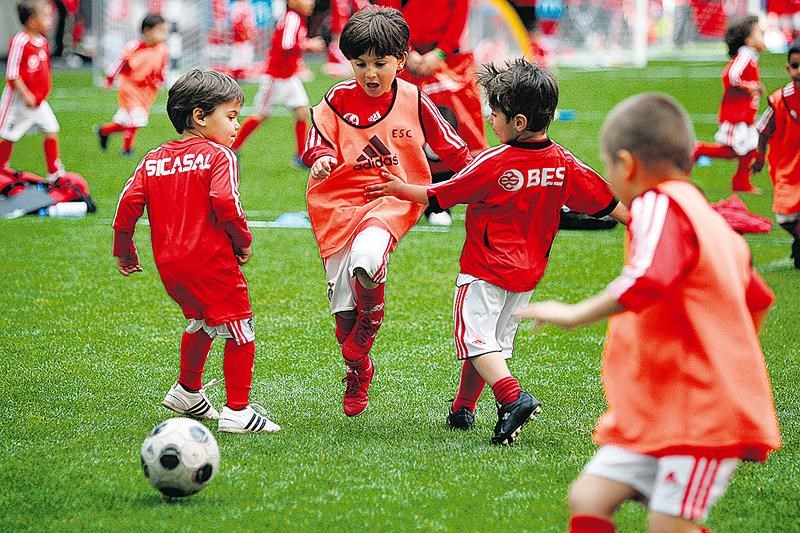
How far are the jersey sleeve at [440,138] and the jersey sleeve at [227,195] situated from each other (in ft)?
3.13

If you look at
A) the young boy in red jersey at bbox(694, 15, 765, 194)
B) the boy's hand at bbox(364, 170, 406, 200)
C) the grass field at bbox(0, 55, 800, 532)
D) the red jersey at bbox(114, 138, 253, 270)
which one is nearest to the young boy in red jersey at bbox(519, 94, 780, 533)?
the grass field at bbox(0, 55, 800, 532)

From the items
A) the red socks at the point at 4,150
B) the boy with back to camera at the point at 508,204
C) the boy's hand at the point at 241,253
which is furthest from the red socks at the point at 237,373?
the red socks at the point at 4,150

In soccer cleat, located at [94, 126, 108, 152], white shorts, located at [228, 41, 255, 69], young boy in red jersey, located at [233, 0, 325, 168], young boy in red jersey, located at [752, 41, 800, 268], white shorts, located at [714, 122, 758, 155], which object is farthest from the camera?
white shorts, located at [228, 41, 255, 69]

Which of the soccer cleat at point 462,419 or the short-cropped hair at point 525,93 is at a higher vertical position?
the short-cropped hair at point 525,93

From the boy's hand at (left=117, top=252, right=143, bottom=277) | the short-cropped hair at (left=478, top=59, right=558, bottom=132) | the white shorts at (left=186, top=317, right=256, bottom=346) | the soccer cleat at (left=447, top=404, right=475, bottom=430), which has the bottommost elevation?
the soccer cleat at (left=447, top=404, right=475, bottom=430)

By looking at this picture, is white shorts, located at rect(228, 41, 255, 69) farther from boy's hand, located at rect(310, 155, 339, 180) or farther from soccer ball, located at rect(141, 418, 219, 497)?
soccer ball, located at rect(141, 418, 219, 497)

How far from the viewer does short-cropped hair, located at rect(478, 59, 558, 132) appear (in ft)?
15.3

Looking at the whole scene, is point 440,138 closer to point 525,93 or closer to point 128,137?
point 525,93

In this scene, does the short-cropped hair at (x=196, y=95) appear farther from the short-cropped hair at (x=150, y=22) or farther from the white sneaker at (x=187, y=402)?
the short-cropped hair at (x=150, y=22)

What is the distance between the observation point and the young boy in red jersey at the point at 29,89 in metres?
11.8

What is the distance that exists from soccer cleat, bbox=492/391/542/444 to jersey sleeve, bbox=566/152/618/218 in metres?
0.83

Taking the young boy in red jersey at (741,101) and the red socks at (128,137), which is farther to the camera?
the red socks at (128,137)

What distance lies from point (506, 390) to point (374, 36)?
164 centimetres

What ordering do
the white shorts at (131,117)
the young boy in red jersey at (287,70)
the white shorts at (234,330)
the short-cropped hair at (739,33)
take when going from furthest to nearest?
1. the white shorts at (131,117)
2. the young boy in red jersey at (287,70)
3. the short-cropped hair at (739,33)
4. the white shorts at (234,330)
